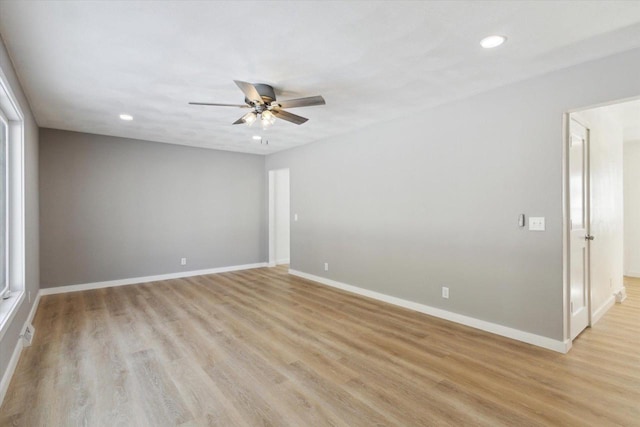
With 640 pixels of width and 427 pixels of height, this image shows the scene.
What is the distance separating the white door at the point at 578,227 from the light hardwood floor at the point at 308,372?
290 millimetres

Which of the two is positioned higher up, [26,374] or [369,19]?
[369,19]

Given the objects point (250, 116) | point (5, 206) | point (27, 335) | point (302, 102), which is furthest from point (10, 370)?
point (302, 102)

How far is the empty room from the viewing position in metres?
2.08

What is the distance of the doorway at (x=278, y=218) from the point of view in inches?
281

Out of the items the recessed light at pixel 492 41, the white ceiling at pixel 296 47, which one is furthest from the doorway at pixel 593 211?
the recessed light at pixel 492 41

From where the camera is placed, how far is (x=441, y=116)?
3730mm

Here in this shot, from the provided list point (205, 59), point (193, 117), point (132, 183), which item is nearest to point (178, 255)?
point (132, 183)

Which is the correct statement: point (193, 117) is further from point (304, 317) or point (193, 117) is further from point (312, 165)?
point (304, 317)

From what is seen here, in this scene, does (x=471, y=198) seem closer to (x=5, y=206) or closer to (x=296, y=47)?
(x=296, y=47)

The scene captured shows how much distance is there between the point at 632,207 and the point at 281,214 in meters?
6.93

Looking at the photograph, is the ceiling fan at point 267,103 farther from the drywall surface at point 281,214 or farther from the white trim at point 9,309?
the drywall surface at point 281,214

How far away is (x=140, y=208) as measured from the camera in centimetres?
564

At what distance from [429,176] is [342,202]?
1618mm

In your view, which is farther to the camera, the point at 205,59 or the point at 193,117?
the point at 193,117
